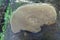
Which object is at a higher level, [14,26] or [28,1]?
[28,1]

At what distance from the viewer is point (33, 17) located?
1020mm

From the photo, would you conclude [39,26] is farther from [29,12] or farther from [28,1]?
[28,1]

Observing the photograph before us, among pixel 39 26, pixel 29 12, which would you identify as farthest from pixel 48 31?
pixel 29 12

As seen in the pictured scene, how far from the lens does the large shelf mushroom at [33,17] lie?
102 centimetres

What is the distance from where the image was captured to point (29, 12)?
3.36ft

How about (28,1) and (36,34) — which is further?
(28,1)

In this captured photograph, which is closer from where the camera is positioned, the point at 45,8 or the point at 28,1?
the point at 45,8

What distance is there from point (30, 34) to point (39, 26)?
0.27 feet

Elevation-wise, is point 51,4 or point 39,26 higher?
point 51,4

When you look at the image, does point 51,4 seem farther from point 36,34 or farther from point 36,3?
point 36,34

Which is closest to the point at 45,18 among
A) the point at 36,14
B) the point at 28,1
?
the point at 36,14

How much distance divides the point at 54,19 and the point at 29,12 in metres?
0.18

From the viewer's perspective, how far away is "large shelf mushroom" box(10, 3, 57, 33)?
3.34 ft

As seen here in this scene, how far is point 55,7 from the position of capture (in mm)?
1073
